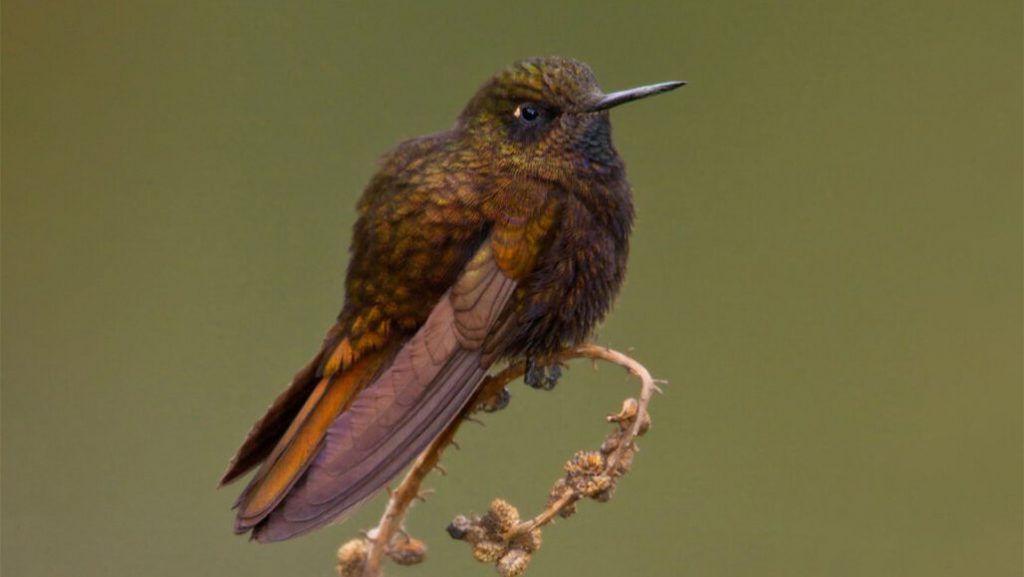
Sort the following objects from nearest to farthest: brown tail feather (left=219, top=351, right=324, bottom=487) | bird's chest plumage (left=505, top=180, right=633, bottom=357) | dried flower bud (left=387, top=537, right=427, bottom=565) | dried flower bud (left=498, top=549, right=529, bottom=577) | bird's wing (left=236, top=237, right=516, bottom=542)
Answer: dried flower bud (left=498, top=549, right=529, bottom=577)
dried flower bud (left=387, top=537, right=427, bottom=565)
bird's wing (left=236, top=237, right=516, bottom=542)
brown tail feather (left=219, top=351, right=324, bottom=487)
bird's chest plumage (left=505, top=180, right=633, bottom=357)

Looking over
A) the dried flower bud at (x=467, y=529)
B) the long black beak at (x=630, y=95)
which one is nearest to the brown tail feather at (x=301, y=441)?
the dried flower bud at (x=467, y=529)

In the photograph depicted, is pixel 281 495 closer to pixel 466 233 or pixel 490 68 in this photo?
pixel 466 233

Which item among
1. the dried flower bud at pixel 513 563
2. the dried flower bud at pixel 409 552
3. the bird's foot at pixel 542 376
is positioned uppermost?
the bird's foot at pixel 542 376

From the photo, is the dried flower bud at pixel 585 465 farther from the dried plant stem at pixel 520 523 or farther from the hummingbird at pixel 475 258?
the hummingbird at pixel 475 258

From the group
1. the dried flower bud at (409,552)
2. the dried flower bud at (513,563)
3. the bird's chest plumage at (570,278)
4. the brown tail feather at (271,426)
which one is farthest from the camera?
the bird's chest plumage at (570,278)

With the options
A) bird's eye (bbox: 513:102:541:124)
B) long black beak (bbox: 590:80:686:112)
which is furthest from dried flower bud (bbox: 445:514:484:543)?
bird's eye (bbox: 513:102:541:124)

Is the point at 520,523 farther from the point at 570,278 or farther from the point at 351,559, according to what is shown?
the point at 570,278

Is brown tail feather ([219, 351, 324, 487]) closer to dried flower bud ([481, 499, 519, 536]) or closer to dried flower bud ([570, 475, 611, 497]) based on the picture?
dried flower bud ([481, 499, 519, 536])
